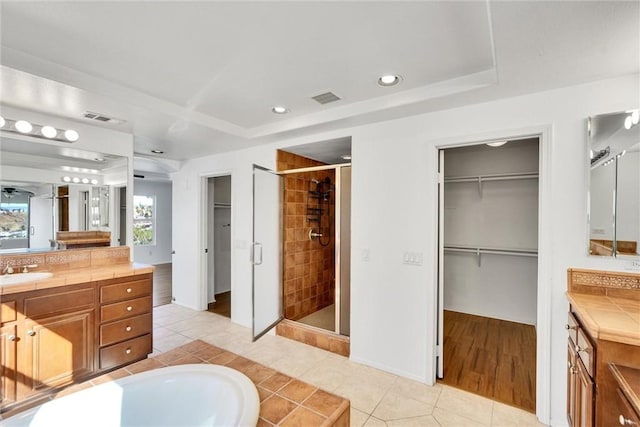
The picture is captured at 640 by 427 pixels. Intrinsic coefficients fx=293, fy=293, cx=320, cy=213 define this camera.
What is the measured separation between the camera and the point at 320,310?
4336 millimetres

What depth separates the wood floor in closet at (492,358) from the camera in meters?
2.45

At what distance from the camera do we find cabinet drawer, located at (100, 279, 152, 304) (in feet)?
8.52

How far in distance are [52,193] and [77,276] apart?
1.03 meters

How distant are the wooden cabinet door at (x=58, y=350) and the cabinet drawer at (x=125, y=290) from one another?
17 centimetres

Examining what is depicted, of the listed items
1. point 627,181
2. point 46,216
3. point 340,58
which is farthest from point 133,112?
point 627,181

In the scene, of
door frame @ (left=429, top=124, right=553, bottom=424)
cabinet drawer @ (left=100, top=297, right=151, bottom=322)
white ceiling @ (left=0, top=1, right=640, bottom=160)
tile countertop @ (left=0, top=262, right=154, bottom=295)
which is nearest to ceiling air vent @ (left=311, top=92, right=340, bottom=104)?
white ceiling @ (left=0, top=1, right=640, bottom=160)

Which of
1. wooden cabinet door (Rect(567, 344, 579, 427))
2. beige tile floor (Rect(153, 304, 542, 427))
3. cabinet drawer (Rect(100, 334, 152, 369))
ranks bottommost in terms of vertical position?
beige tile floor (Rect(153, 304, 542, 427))

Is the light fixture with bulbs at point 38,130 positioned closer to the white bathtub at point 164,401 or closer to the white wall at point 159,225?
the white bathtub at point 164,401

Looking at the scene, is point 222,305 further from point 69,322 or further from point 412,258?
point 412,258

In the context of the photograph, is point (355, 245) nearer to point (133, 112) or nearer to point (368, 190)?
point (368, 190)

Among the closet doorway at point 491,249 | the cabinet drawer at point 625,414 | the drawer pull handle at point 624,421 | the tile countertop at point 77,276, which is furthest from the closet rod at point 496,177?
the tile countertop at point 77,276

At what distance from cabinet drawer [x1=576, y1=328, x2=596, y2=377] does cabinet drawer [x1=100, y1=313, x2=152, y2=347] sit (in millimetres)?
3401

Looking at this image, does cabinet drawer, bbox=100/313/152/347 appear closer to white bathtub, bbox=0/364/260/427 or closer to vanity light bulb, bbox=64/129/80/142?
white bathtub, bbox=0/364/260/427

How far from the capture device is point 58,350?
2314mm
